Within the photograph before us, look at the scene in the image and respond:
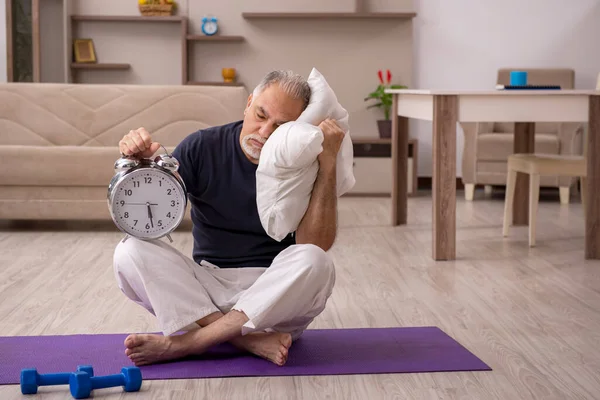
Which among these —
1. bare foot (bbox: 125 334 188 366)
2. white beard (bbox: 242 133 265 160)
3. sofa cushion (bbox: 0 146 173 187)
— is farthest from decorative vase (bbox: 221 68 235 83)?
bare foot (bbox: 125 334 188 366)

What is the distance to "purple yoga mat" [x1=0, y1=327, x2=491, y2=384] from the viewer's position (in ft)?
6.95

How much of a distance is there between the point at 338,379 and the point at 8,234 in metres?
2.93

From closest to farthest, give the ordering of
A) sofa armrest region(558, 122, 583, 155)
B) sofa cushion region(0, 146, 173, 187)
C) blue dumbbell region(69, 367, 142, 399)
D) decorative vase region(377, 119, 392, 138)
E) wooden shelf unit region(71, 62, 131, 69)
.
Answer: blue dumbbell region(69, 367, 142, 399) → sofa cushion region(0, 146, 173, 187) → sofa armrest region(558, 122, 583, 155) → decorative vase region(377, 119, 392, 138) → wooden shelf unit region(71, 62, 131, 69)

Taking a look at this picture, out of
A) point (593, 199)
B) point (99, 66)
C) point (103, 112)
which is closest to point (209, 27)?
point (99, 66)

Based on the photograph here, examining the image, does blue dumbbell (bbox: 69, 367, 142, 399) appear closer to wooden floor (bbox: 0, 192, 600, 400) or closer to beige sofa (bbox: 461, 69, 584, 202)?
wooden floor (bbox: 0, 192, 600, 400)

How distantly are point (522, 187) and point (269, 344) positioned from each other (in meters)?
3.15

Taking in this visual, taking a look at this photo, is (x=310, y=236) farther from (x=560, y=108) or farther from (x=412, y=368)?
(x=560, y=108)

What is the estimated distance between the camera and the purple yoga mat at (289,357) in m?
2.12

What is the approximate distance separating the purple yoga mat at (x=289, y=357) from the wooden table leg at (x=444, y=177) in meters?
1.37

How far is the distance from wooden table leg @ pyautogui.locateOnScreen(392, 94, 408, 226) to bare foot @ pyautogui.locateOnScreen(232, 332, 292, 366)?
2.82 meters

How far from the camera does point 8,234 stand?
4.53 meters

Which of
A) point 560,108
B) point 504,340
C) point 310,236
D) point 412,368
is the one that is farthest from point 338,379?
point 560,108

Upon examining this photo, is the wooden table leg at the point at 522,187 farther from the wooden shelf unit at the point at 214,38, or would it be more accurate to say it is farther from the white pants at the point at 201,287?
the white pants at the point at 201,287

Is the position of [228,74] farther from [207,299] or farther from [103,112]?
[207,299]
